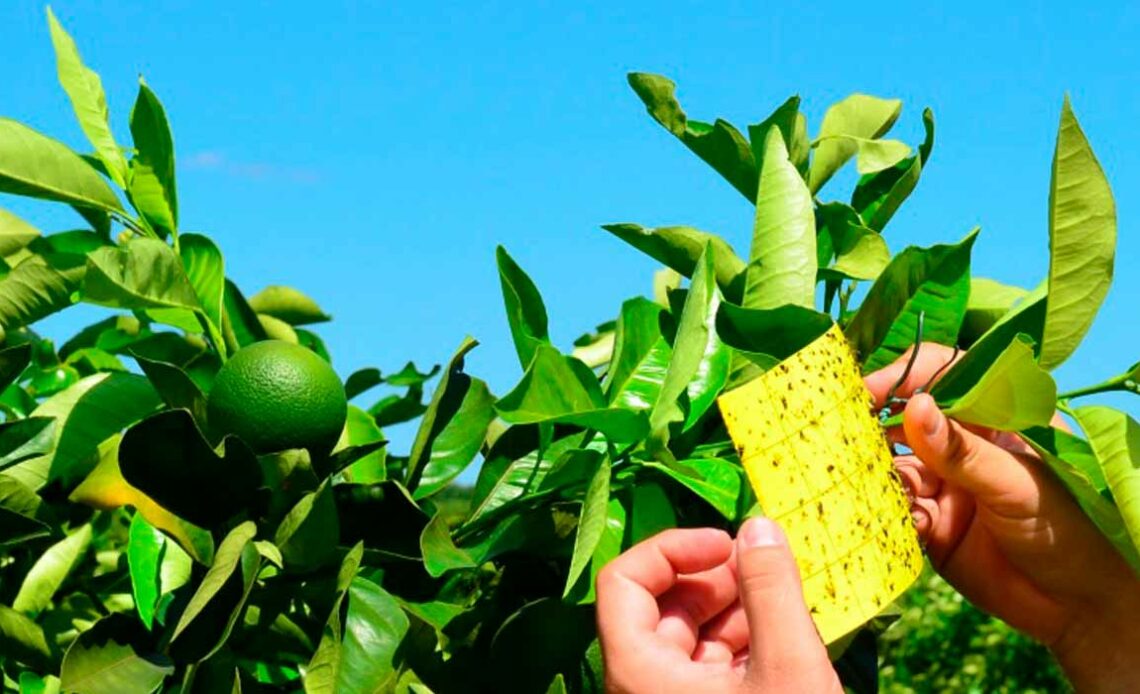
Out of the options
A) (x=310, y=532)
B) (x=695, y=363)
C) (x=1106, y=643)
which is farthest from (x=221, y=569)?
(x=1106, y=643)

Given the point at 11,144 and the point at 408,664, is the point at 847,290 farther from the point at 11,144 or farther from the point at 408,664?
the point at 11,144

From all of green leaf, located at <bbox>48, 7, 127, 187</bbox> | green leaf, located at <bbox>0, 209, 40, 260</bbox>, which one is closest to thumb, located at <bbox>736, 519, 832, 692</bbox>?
green leaf, located at <bbox>48, 7, 127, 187</bbox>

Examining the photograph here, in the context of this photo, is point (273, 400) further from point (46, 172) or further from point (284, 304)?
point (284, 304)

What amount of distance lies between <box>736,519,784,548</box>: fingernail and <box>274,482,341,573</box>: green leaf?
30 centimetres

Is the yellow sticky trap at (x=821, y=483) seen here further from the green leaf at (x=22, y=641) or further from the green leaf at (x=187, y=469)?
the green leaf at (x=22, y=641)

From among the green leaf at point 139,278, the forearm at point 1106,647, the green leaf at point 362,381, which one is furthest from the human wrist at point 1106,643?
the green leaf at point 139,278

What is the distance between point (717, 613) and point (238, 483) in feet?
1.35

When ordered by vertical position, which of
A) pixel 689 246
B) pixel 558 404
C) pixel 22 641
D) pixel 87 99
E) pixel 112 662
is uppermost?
pixel 87 99

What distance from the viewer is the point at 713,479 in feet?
3.51

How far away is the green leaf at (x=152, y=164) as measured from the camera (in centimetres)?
119

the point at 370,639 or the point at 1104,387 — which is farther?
the point at 1104,387

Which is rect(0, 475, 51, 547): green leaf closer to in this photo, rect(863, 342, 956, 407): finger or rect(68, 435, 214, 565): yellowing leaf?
rect(68, 435, 214, 565): yellowing leaf

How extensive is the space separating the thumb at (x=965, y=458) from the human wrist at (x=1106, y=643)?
0.23 m

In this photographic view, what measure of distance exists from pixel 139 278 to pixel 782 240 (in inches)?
20.3
